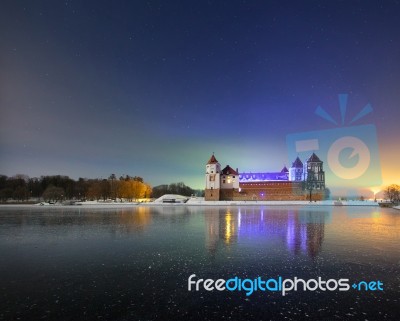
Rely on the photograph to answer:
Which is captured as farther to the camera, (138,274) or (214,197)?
(214,197)

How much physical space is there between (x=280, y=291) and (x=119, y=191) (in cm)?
11326

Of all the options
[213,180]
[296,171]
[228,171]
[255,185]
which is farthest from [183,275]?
[296,171]

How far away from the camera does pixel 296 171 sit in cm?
11919

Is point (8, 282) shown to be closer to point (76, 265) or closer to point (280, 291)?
point (76, 265)

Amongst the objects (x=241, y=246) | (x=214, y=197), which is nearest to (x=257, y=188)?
(x=214, y=197)

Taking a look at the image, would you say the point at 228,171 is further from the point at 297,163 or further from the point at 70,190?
the point at 70,190

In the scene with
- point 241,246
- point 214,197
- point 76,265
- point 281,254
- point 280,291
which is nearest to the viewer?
point 280,291

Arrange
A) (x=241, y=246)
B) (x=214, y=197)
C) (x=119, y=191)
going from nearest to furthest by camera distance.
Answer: (x=241, y=246)
(x=214, y=197)
(x=119, y=191)

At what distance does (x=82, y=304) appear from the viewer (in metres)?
8.24

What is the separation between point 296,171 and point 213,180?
34.7 metres

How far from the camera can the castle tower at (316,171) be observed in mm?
111062

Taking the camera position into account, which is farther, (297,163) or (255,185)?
(297,163)

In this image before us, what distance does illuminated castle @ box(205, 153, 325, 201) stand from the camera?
4045 inches

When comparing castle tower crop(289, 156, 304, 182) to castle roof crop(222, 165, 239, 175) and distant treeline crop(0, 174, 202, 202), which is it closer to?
castle roof crop(222, 165, 239, 175)
